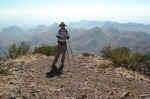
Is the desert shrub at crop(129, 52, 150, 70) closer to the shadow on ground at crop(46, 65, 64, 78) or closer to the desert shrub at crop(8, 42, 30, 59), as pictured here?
the shadow on ground at crop(46, 65, 64, 78)

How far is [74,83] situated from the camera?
8.20 metres

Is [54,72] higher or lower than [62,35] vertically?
lower

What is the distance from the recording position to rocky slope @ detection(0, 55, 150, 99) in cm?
682

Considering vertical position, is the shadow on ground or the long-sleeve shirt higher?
the long-sleeve shirt

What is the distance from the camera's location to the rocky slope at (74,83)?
6.82m

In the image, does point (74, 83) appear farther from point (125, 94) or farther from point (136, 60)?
point (136, 60)

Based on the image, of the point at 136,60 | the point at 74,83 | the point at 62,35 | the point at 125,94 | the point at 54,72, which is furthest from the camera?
the point at 136,60

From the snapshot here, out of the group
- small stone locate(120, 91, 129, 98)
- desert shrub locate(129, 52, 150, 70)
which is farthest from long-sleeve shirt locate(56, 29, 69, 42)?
small stone locate(120, 91, 129, 98)

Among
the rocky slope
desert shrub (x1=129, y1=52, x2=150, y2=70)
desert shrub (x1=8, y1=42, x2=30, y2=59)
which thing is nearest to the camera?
the rocky slope

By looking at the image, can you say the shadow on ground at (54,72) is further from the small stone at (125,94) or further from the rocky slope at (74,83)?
the small stone at (125,94)

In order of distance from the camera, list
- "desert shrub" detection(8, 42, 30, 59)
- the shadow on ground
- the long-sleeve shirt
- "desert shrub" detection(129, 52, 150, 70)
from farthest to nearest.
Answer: "desert shrub" detection(8, 42, 30, 59) < "desert shrub" detection(129, 52, 150, 70) < the long-sleeve shirt < the shadow on ground

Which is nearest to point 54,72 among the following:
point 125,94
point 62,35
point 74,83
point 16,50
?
point 74,83

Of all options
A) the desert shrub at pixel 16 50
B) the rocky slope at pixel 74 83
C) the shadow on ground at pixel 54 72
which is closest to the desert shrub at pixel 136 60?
the rocky slope at pixel 74 83

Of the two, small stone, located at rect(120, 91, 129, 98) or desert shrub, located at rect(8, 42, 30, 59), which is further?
desert shrub, located at rect(8, 42, 30, 59)
